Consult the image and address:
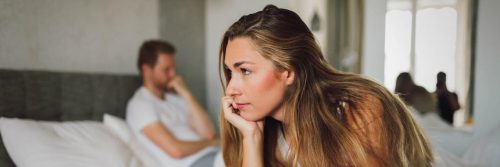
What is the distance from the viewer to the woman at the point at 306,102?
42 cm

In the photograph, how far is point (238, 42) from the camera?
0.43 m

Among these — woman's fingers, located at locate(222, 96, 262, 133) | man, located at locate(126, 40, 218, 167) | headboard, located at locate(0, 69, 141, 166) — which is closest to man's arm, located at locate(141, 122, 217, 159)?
man, located at locate(126, 40, 218, 167)

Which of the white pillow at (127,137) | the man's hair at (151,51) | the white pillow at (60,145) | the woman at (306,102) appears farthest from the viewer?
the man's hair at (151,51)

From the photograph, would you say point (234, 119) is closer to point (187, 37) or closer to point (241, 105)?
point (241, 105)

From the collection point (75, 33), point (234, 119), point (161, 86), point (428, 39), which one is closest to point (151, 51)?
point (161, 86)

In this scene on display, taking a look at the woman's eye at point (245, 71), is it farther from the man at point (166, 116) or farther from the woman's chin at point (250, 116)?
the man at point (166, 116)

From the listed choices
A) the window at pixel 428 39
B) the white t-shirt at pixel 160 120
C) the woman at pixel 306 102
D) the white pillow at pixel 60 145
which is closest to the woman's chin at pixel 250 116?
the woman at pixel 306 102

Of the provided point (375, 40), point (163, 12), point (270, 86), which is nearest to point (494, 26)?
point (375, 40)

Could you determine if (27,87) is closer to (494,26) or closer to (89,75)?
(89,75)

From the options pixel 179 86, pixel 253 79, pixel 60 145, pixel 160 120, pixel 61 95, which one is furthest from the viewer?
pixel 179 86

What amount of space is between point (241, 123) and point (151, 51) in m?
0.64

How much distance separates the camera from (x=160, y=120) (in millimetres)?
1008

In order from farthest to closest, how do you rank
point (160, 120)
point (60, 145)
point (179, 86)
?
point (179, 86) < point (160, 120) < point (60, 145)

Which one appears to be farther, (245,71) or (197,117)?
(197,117)
